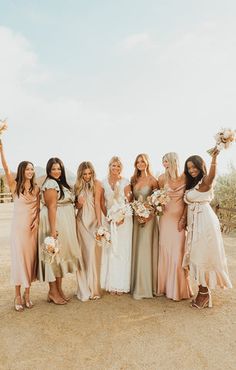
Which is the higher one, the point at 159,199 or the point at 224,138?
the point at 224,138

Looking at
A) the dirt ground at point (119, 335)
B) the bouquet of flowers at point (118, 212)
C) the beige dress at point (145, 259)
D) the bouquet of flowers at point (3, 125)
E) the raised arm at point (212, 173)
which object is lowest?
the dirt ground at point (119, 335)

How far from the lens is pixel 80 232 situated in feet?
21.8

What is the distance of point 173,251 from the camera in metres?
6.45

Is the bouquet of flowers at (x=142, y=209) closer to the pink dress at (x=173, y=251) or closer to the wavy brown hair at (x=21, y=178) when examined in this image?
the pink dress at (x=173, y=251)

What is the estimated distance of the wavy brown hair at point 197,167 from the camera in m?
6.05

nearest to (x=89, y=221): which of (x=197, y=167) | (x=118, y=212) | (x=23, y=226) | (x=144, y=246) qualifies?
(x=118, y=212)

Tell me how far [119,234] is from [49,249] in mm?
1649

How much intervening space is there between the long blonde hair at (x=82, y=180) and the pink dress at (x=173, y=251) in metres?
1.42

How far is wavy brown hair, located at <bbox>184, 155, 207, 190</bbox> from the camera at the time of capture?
6.05 m

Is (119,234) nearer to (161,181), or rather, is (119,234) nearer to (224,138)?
(161,181)

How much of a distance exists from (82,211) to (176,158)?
2.01 meters

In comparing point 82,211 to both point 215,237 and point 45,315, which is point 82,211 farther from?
point 215,237

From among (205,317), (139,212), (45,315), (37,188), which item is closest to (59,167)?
(37,188)

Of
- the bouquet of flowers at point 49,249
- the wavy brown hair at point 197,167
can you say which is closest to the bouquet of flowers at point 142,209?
the wavy brown hair at point 197,167
